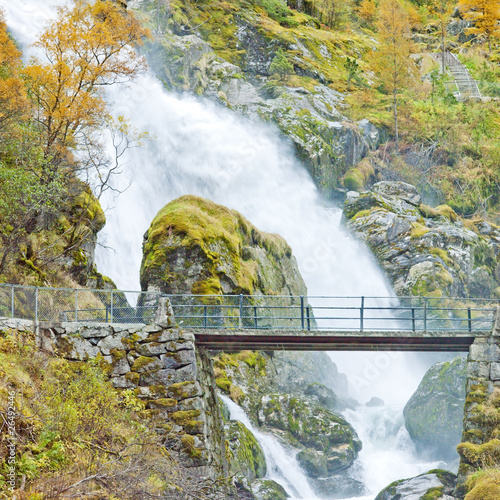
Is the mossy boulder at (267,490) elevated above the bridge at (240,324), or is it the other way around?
the bridge at (240,324)

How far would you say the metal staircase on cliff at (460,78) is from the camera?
203ft

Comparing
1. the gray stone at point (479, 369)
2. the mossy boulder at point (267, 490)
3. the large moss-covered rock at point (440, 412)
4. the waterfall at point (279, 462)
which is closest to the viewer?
the gray stone at point (479, 369)

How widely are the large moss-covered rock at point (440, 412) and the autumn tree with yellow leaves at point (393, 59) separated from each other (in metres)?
32.3

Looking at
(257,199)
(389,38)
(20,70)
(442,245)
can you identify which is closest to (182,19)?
(389,38)

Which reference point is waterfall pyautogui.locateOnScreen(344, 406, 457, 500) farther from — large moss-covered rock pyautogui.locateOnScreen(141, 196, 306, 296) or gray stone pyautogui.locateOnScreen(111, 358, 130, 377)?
gray stone pyautogui.locateOnScreen(111, 358, 130, 377)

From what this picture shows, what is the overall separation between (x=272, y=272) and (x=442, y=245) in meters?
16.5

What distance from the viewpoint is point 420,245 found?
40250mm

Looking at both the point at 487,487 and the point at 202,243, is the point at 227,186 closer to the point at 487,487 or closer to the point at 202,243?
the point at 202,243

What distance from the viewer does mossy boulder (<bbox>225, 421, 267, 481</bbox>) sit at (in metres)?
20.6

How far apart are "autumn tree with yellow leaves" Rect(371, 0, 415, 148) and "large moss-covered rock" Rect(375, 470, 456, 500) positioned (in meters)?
40.7

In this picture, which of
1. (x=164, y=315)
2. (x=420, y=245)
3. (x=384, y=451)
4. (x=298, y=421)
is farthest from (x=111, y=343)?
(x=420, y=245)

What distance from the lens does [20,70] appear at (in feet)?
78.7

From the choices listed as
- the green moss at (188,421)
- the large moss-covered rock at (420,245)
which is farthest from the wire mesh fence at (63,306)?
the large moss-covered rock at (420,245)

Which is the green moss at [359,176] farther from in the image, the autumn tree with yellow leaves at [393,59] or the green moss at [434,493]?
the green moss at [434,493]
